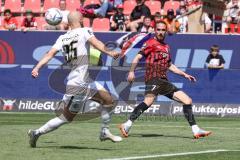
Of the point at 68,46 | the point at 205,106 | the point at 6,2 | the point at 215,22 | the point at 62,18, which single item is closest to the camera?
the point at 68,46

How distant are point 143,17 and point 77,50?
14332 mm

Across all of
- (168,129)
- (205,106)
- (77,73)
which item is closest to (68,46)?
(77,73)

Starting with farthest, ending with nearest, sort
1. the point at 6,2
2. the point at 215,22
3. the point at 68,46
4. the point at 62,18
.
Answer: the point at 6,2, the point at 215,22, the point at 62,18, the point at 68,46

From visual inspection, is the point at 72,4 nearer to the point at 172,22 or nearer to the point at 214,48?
the point at 172,22

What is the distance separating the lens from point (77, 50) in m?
12.5

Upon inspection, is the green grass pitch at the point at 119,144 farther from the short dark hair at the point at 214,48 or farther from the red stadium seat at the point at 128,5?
the red stadium seat at the point at 128,5

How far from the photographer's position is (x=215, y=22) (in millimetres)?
28531

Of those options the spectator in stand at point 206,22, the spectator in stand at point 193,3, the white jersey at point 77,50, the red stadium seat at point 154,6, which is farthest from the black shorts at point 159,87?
the red stadium seat at point 154,6

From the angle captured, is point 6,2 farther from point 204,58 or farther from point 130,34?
point 204,58

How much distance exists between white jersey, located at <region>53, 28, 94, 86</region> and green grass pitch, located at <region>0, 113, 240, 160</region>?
1.20 m

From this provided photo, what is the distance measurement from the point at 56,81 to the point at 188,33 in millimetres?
4910

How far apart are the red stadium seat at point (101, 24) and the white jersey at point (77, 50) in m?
15.8

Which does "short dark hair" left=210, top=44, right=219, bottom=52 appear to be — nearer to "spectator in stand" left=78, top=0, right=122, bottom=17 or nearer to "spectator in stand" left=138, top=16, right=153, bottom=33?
"spectator in stand" left=138, top=16, right=153, bottom=33

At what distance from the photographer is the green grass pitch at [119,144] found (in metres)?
11.5
